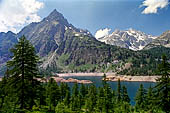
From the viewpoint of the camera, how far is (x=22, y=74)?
3147 cm

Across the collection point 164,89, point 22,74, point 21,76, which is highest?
point 22,74

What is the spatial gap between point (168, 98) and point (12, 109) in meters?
25.9

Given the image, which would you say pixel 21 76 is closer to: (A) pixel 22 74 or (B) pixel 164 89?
(A) pixel 22 74

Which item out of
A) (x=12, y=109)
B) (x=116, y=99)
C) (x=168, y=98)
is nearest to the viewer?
(x=12, y=109)

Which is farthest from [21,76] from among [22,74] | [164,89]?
[164,89]

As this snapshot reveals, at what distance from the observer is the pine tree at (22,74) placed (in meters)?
30.4

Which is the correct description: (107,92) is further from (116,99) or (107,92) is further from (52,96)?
(116,99)

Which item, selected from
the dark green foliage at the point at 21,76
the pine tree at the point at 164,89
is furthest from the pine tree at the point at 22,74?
the pine tree at the point at 164,89

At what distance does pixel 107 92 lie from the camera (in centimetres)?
4753

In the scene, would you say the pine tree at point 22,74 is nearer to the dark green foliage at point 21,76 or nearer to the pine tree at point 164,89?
the dark green foliage at point 21,76

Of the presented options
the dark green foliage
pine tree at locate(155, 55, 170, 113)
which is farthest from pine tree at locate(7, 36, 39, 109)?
pine tree at locate(155, 55, 170, 113)

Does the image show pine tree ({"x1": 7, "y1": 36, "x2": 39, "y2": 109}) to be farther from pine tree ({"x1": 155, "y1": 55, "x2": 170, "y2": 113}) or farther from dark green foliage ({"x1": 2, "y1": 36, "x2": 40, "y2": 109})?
pine tree ({"x1": 155, "y1": 55, "x2": 170, "y2": 113})

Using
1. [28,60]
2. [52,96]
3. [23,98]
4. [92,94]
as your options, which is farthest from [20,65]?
[92,94]

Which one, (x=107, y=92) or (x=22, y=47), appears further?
(x=107, y=92)
